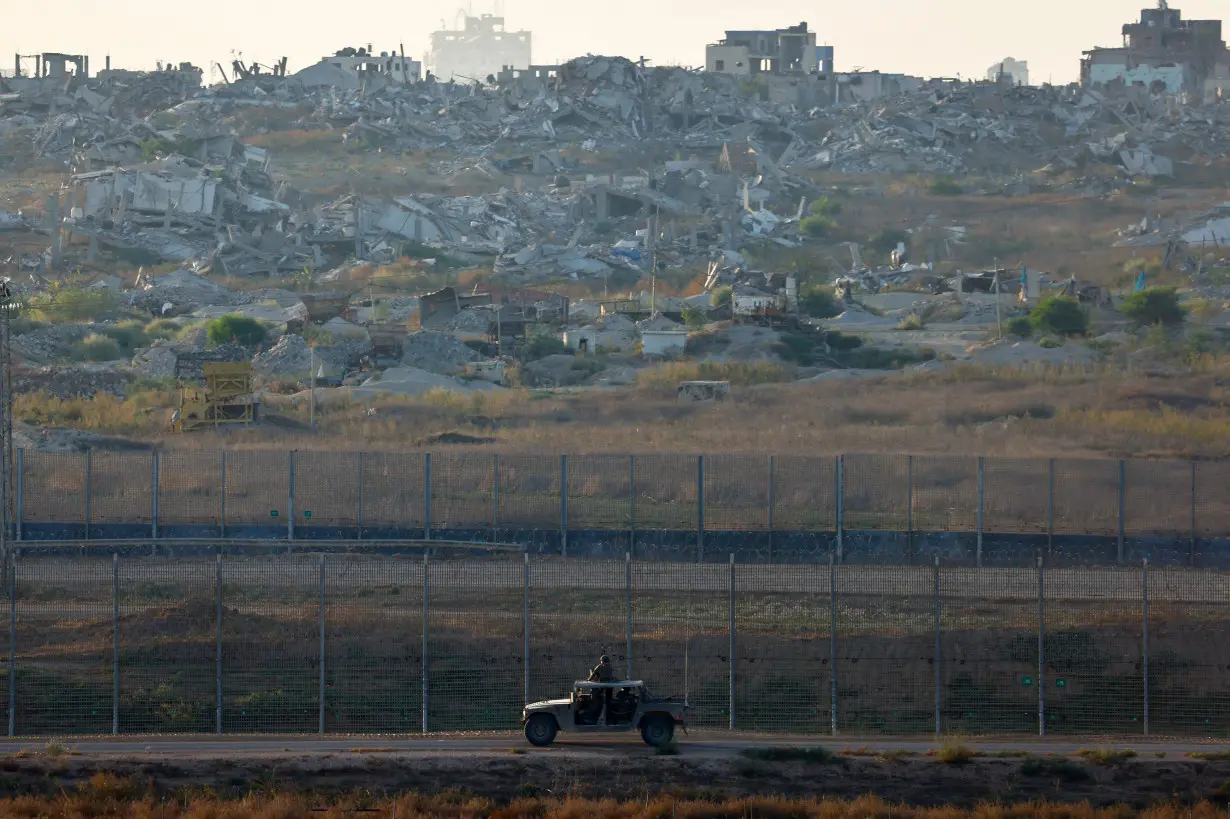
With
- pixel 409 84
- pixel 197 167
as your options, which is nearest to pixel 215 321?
pixel 197 167

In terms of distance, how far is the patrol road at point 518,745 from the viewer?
1906 cm

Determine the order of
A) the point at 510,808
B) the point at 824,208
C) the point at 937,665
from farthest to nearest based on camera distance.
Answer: the point at 824,208
the point at 937,665
the point at 510,808

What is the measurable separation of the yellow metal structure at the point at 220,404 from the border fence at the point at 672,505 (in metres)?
7.21

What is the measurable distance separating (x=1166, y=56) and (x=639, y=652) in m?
142

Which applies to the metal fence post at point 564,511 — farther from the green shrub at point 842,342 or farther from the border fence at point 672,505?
the green shrub at point 842,342

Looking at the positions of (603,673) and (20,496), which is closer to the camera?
(603,673)

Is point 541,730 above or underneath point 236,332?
underneath

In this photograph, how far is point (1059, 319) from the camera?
57844mm

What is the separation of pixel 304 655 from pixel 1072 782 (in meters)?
9.04

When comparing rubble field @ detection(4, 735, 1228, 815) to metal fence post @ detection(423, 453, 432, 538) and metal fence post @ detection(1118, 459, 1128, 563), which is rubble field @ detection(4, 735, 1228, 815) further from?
metal fence post @ detection(423, 453, 432, 538)

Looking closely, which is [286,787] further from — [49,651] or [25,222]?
[25,222]

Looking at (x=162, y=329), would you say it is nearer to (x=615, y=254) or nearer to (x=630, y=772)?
(x=615, y=254)

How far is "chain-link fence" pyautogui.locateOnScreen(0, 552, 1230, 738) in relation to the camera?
812 inches

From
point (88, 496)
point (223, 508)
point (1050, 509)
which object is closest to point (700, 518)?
point (1050, 509)
